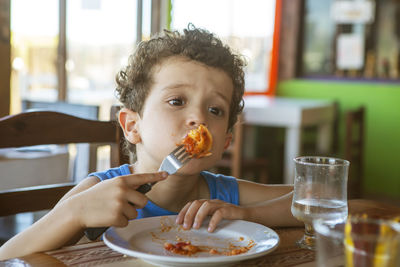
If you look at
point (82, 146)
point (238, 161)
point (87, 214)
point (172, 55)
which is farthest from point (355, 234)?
point (238, 161)

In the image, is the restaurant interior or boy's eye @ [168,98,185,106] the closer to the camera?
boy's eye @ [168,98,185,106]

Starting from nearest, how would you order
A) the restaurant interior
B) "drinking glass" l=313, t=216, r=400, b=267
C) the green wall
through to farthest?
"drinking glass" l=313, t=216, r=400, b=267 → the restaurant interior → the green wall

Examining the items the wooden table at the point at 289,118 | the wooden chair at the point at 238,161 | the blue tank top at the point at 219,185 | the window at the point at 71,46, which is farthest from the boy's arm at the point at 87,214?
the wooden table at the point at 289,118

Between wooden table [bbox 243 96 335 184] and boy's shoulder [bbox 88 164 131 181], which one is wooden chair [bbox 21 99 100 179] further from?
wooden table [bbox 243 96 335 184]

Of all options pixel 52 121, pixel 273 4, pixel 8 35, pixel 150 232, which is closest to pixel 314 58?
pixel 273 4

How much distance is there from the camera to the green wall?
502cm

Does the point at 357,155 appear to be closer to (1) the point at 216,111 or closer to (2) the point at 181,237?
(1) the point at 216,111

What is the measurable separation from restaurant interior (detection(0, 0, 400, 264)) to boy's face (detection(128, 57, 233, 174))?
1847mm

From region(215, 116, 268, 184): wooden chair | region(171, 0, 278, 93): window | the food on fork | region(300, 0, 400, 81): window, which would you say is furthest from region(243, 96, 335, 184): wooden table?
the food on fork

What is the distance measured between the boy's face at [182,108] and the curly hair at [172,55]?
0.02 meters

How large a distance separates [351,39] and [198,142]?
4668 mm

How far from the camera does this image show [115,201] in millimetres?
872

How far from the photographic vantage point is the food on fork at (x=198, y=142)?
1021mm

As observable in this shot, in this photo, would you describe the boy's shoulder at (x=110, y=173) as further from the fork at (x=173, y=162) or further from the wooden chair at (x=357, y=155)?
the wooden chair at (x=357, y=155)
